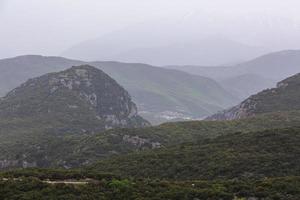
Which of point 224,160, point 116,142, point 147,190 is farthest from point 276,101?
point 147,190

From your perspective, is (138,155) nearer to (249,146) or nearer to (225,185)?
(249,146)

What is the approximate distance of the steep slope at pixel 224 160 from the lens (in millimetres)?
59188

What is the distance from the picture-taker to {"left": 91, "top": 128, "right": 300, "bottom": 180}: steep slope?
59188 millimetres

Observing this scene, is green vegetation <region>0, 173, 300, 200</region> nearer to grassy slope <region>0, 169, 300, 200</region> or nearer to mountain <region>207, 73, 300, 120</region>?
grassy slope <region>0, 169, 300, 200</region>

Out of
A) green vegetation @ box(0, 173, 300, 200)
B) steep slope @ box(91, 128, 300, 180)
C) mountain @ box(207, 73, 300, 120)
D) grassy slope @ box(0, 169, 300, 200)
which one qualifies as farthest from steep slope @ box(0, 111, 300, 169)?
green vegetation @ box(0, 173, 300, 200)

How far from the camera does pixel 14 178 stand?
147 feet

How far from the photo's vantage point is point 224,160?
64.0m

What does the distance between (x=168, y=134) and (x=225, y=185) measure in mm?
74724

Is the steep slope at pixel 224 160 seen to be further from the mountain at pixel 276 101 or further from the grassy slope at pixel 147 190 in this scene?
the mountain at pixel 276 101

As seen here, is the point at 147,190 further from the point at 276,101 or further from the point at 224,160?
the point at 276,101

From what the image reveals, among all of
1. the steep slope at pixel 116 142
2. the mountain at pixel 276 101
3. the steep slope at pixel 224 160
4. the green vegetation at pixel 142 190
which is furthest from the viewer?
→ the mountain at pixel 276 101

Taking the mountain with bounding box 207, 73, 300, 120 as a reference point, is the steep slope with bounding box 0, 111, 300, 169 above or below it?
below

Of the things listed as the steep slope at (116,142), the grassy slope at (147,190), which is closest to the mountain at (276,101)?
the steep slope at (116,142)

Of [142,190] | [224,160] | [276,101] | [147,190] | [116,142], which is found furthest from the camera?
[276,101]
